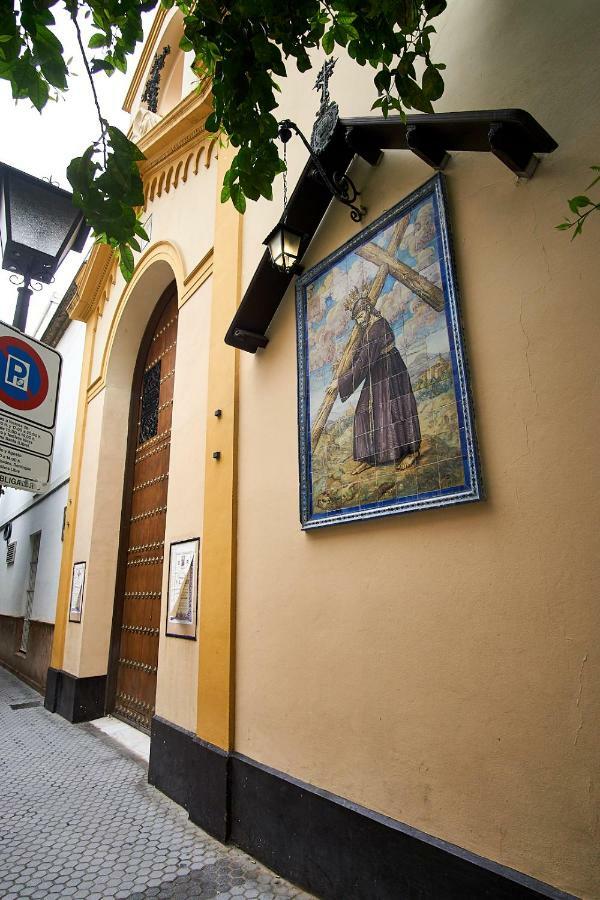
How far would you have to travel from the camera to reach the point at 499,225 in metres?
2.21

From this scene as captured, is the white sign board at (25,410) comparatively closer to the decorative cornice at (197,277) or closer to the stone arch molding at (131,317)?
the decorative cornice at (197,277)

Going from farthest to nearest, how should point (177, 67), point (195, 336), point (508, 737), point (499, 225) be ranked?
1. point (177, 67)
2. point (195, 336)
3. point (499, 225)
4. point (508, 737)

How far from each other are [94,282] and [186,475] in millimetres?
4737

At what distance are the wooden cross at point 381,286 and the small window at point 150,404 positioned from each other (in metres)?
3.64

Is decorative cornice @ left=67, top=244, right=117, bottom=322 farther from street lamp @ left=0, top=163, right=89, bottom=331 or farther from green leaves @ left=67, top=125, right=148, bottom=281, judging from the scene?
green leaves @ left=67, top=125, right=148, bottom=281

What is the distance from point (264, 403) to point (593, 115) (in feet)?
7.42

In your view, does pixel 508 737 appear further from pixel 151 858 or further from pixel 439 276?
pixel 151 858

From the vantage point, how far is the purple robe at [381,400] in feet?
7.81

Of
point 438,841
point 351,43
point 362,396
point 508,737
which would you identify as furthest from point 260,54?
point 438,841

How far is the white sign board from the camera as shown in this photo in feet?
13.2

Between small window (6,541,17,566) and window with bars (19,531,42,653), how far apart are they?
1292 millimetres

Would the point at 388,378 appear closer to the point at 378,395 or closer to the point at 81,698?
the point at 378,395

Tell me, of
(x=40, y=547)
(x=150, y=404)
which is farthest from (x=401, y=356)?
(x=40, y=547)

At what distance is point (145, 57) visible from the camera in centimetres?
754
